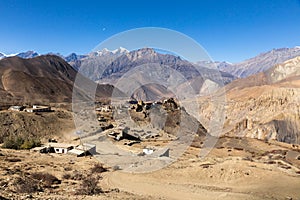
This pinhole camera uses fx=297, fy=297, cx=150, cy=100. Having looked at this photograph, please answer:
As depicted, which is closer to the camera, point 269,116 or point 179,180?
point 179,180

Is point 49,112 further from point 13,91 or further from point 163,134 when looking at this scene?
point 13,91

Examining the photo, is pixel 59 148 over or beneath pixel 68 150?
over

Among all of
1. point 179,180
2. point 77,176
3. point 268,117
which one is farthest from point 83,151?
point 268,117

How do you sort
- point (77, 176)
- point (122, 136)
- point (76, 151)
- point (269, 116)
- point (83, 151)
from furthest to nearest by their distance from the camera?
point (269, 116), point (122, 136), point (76, 151), point (83, 151), point (77, 176)

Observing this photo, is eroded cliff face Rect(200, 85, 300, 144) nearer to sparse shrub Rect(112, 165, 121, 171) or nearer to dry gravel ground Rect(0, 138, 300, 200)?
dry gravel ground Rect(0, 138, 300, 200)

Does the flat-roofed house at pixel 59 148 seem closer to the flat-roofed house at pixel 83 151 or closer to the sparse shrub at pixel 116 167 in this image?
the flat-roofed house at pixel 83 151

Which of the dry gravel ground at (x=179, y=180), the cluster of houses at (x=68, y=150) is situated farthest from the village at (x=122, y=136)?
the dry gravel ground at (x=179, y=180)

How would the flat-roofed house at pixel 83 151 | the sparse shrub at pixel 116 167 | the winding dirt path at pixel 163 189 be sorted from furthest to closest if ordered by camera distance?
the flat-roofed house at pixel 83 151 < the sparse shrub at pixel 116 167 < the winding dirt path at pixel 163 189

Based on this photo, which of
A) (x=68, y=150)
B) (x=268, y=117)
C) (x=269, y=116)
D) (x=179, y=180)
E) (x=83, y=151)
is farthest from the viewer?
(x=269, y=116)

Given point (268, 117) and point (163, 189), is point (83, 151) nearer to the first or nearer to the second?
point (163, 189)

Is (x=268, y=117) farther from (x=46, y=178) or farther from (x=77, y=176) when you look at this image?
(x=46, y=178)

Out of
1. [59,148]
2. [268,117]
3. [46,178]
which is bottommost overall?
[59,148]
